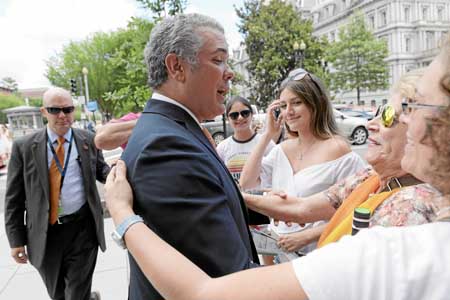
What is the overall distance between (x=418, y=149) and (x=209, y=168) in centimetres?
59

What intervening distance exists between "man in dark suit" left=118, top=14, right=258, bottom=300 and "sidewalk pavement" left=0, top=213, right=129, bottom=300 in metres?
2.67

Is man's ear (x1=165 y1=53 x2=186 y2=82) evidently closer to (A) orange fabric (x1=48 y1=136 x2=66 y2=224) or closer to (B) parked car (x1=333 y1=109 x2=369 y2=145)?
(A) orange fabric (x1=48 y1=136 x2=66 y2=224)

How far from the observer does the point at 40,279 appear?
3.91 metres

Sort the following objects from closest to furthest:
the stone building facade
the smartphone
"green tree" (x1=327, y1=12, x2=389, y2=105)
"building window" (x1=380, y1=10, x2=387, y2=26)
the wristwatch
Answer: the wristwatch
the smartphone
"green tree" (x1=327, y1=12, x2=389, y2=105)
the stone building facade
"building window" (x1=380, y1=10, x2=387, y2=26)

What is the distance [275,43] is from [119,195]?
28.3 m

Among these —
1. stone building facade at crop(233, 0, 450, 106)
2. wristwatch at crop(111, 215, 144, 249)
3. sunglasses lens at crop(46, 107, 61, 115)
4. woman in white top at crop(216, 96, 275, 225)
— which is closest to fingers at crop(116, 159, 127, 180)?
wristwatch at crop(111, 215, 144, 249)

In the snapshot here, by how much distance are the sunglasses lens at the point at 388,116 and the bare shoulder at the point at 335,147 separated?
0.83m

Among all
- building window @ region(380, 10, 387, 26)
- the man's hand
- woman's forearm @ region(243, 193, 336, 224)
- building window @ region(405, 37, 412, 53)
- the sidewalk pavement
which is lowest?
the sidewalk pavement

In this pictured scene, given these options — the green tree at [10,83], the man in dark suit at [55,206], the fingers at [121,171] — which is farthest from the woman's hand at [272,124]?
the green tree at [10,83]

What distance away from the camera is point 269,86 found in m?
29.0

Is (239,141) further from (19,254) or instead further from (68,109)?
(19,254)

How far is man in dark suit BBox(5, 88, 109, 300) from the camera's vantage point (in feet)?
8.80

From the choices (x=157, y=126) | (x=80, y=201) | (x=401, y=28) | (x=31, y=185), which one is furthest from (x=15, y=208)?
(x=401, y=28)

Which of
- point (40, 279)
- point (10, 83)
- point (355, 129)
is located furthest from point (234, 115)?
point (10, 83)
